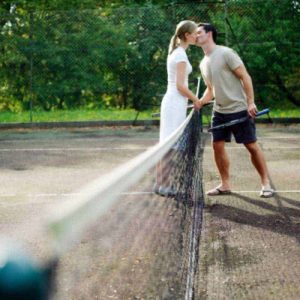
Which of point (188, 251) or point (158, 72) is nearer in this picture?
point (188, 251)

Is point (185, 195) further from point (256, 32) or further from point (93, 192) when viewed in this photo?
point (256, 32)

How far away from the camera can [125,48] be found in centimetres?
1652

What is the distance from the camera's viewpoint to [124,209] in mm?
2133

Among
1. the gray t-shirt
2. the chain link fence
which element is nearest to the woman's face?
the gray t-shirt

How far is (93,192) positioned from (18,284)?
46 centimetres

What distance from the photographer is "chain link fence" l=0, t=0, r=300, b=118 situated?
1622 centimetres

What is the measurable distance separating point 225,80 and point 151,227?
13.2ft

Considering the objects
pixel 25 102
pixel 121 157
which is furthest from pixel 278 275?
pixel 25 102

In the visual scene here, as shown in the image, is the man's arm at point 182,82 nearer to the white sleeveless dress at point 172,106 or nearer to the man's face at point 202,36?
the white sleeveless dress at point 172,106

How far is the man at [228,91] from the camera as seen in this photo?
652 cm

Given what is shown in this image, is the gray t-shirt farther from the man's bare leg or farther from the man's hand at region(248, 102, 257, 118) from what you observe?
the man's bare leg

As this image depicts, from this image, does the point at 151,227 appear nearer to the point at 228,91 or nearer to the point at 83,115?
the point at 228,91

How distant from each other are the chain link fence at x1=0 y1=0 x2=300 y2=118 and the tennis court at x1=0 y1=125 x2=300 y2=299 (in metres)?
3.41

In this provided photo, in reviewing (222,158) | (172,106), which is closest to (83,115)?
(222,158)
